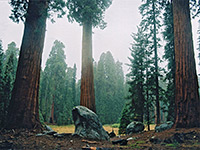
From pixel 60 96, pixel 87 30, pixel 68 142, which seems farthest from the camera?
pixel 60 96

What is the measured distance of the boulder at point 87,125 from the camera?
4616 mm

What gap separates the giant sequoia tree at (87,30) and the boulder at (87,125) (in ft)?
7.99

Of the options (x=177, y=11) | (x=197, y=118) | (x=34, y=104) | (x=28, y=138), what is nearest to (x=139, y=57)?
(x=177, y=11)

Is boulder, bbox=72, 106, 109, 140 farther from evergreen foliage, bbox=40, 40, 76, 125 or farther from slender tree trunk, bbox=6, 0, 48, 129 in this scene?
evergreen foliage, bbox=40, 40, 76, 125

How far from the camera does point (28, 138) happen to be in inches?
147

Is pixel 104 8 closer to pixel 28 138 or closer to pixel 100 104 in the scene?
pixel 28 138

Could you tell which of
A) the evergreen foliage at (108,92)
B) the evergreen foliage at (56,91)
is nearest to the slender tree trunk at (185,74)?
the evergreen foliage at (56,91)

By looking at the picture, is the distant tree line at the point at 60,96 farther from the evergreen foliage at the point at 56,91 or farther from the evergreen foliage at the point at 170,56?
the evergreen foliage at the point at 170,56

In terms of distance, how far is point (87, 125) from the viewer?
4820 millimetres

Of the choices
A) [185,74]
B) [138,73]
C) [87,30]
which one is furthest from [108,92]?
[185,74]

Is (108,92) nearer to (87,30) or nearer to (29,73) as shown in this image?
(87,30)

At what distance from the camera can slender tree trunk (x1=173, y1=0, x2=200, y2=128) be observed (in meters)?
4.86

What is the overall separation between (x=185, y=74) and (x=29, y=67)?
5.27m

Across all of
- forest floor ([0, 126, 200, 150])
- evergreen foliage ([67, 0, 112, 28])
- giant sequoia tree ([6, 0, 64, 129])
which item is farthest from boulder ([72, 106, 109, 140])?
evergreen foliage ([67, 0, 112, 28])
